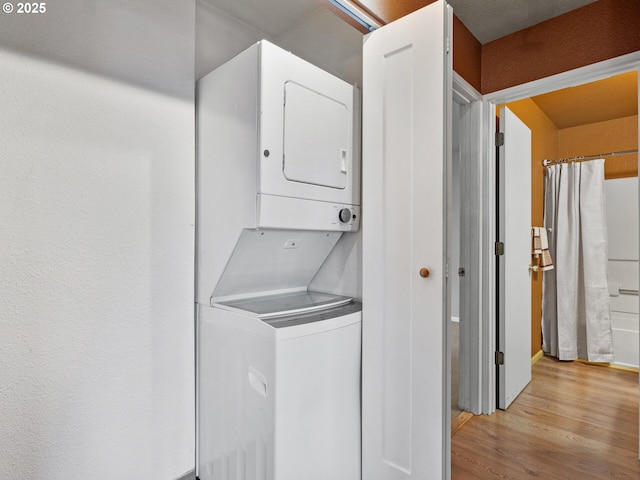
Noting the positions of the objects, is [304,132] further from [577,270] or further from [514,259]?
[577,270]

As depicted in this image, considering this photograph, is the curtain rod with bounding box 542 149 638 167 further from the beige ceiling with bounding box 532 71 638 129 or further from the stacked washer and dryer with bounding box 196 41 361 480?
the stacked washer and dryer with bounding box 196 41 361 480

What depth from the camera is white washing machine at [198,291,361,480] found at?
138cm

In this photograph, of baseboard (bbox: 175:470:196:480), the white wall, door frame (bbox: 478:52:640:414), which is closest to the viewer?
the white wall

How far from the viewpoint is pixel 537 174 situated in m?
3.67

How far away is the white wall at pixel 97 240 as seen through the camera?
1.30 m

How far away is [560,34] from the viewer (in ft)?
A: 7.54

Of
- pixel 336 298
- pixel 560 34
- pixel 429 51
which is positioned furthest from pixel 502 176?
pixel 336 298

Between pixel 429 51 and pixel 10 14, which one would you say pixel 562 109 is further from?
pixel 10 14

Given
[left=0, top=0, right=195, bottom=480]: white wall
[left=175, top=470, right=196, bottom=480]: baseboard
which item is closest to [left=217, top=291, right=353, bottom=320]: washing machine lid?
[left=0, top=0, right=195, bottom=480]: white wall

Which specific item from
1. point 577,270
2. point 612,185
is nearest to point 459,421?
point 577,270

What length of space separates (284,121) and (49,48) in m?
0.93

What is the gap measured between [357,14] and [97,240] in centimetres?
148

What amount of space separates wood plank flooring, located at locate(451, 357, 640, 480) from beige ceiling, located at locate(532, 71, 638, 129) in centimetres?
250

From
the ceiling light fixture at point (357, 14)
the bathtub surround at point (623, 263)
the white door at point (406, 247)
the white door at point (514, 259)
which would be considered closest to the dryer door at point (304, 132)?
the white door at point (406, 247)
